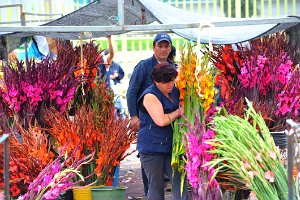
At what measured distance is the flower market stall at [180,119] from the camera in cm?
580

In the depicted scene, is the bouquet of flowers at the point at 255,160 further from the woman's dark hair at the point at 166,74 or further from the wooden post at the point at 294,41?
the wooden post at the point at 294,41

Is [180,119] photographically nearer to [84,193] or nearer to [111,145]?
[111,145]

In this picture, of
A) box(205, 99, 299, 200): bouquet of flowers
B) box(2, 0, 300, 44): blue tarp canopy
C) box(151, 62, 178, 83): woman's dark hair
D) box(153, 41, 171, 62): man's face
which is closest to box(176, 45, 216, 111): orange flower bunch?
box(151, 62, 178, 83): woman's dark hair

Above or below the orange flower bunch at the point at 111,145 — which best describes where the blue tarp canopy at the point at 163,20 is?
above

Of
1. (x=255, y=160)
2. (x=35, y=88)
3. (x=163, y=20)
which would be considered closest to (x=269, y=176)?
(x=255, y=160)

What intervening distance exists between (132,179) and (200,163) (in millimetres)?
4858

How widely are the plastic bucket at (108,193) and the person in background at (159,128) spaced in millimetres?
254

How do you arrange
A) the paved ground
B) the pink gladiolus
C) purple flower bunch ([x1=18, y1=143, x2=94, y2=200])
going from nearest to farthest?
the pink gladiolus
purple flower bunch ([x1=18, y1=143, x2=94, y2=200])
the paved ground

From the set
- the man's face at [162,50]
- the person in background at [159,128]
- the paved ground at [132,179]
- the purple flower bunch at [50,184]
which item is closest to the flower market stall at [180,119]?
the purple flower bunch at [50,184]

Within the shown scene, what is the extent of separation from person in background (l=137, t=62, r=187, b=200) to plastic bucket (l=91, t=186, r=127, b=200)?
0.83ft

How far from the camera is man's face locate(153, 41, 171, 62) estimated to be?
25.7ft

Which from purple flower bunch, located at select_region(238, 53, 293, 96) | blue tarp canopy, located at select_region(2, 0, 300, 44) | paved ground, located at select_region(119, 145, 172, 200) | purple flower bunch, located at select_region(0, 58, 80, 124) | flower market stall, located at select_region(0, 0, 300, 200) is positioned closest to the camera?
flower market stall, located at select_region(0, 0, 300, 200)

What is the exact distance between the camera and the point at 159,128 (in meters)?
6.66

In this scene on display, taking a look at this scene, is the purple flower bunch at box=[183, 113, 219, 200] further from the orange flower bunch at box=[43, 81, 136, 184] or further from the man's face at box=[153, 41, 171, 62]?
the man's face at box=[153, 41, 171, 62]
